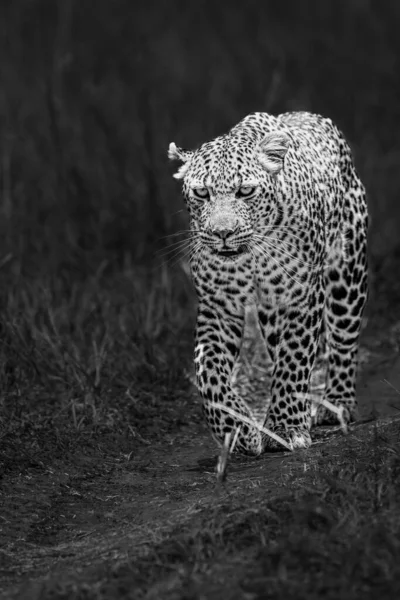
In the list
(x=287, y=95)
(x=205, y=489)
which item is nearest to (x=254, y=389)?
(x=205, y=489)

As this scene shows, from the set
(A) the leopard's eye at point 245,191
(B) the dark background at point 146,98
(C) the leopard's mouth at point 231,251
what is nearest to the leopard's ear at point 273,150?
(A) the leopard's eye at point 245,191

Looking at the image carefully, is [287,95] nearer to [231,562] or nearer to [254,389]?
[254,389]

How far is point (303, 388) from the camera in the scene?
740cm

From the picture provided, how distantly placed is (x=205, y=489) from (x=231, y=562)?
4.97 ft

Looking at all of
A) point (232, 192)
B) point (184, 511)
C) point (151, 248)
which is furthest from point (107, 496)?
point (151, 248)

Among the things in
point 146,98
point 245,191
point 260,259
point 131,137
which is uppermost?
point 146,98

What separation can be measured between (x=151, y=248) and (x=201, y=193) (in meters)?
3.87

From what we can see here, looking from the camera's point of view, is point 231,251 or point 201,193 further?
point 201,193

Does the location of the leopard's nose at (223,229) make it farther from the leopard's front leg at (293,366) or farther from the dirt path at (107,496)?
the dirt path at (107,496)

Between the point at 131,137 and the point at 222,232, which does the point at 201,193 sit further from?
the point at 131,137

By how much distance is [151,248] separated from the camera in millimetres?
10719

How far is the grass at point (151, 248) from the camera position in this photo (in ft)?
16.7

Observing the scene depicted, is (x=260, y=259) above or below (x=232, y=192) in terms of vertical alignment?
below

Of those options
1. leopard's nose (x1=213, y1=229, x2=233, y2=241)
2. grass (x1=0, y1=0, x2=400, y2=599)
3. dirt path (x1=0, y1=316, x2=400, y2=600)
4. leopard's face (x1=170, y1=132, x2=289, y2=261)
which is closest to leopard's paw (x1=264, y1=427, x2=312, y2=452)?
dirt path (x1=0, y1=316, x2=400, y2=600)
